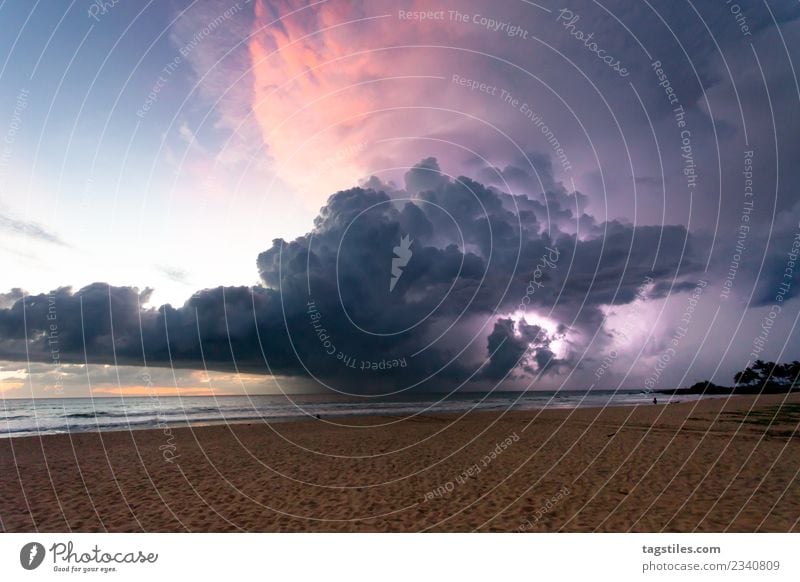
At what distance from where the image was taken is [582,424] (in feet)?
129

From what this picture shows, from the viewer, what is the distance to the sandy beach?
13.3m

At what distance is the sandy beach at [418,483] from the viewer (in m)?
13.3

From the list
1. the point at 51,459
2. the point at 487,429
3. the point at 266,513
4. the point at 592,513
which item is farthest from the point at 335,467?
the point at 487,429
